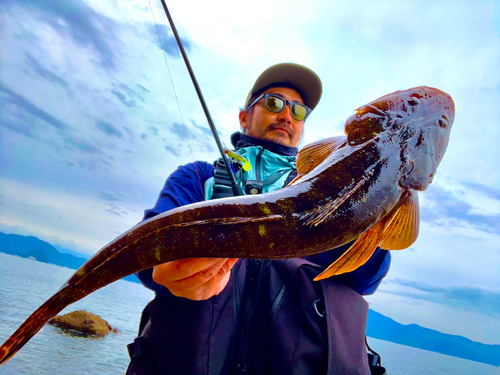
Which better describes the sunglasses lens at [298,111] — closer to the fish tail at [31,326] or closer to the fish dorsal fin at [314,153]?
the fish dorsal fin at [314,153]

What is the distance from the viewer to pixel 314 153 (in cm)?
203

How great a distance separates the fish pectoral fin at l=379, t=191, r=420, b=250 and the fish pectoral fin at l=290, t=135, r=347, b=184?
608 mm

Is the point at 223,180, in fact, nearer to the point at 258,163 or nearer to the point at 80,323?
the point at 258,163

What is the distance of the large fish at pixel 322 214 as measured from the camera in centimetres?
146

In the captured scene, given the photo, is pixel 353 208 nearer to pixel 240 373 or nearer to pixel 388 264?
pixel 388 264

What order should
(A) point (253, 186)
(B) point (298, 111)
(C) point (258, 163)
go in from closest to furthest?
(A) point (253, 186) < (C) point (258, 163) < (B) point (298, 111)

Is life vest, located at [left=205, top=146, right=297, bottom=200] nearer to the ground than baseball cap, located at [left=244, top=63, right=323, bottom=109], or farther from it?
nearer to the ground

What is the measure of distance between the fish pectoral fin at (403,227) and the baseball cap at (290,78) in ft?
12.9

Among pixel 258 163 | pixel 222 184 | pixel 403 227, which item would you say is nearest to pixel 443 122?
pixel 403 227

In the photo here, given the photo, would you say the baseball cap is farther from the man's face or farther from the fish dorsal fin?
the fish dorsal fin

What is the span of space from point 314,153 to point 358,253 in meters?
0.77

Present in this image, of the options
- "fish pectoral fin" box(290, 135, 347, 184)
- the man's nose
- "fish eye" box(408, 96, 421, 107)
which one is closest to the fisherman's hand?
"fish pectoral fin" box(290, 135, 347, 184)

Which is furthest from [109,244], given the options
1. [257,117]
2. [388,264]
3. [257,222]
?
[257,117]

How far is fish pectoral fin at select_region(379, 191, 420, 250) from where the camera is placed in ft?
5.95
